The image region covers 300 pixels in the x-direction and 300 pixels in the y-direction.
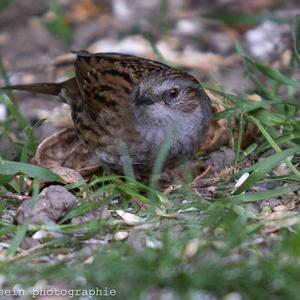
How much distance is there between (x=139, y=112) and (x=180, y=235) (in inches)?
49.8

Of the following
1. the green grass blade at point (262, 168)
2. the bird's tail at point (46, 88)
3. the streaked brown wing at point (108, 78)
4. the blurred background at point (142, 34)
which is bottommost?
the blurred background at point (142, 34)

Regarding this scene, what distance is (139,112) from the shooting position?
511cm

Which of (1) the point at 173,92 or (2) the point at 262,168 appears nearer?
(2) the point at 262,168

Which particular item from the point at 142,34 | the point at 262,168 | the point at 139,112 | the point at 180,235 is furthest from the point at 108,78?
the point at 142,34

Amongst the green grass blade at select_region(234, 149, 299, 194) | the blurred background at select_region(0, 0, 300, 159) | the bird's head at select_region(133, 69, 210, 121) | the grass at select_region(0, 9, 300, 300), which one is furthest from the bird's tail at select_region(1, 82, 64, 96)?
the green grass blade at select_region(234, 149, 299, 194)

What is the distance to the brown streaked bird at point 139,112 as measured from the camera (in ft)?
16.4

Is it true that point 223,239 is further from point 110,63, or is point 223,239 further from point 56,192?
point 110,63

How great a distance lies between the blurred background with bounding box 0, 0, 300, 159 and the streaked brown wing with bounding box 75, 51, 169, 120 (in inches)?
51.2

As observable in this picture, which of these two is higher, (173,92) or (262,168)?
(173,92)

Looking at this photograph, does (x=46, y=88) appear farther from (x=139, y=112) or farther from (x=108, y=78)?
(x=139, y=112)

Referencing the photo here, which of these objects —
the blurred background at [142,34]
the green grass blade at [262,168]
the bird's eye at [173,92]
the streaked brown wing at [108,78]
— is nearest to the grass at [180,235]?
the green grass blade at [262,168]

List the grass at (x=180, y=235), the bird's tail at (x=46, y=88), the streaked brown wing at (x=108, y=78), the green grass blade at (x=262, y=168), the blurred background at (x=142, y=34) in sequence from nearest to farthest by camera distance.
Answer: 1. the grass at (x=180, y=235)
2. the green grass blade at (x=262, y=168)
3. the streaked brown wing at (x=108, y=78)
4. the bird's tail at (x=46, y=88)
5. the blurred background at (x=142, y=34)

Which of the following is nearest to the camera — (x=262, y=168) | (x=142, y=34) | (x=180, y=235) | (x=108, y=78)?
(x=180, y=235)

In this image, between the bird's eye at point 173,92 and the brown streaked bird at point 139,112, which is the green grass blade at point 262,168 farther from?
the bird's eye at point 173,92
